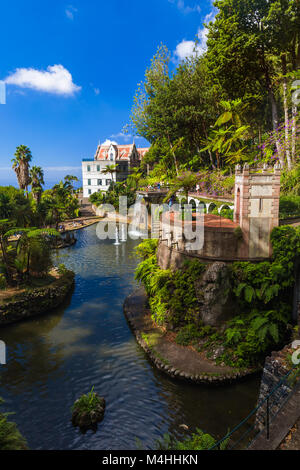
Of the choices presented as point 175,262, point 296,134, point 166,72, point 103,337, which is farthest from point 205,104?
point 103,337

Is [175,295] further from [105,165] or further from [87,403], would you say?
[105,165]

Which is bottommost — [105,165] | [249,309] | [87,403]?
[87,403]

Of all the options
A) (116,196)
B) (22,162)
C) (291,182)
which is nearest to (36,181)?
(22,162)

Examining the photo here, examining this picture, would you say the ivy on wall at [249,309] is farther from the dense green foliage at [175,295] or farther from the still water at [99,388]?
the still water at [99,388]

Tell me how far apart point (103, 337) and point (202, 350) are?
249 inches

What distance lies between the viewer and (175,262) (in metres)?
17.4

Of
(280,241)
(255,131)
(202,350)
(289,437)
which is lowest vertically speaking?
(202,350)

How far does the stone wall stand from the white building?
57370 mm

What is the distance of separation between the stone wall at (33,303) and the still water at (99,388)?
23.7 inches

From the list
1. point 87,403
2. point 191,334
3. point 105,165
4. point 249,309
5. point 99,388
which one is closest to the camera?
point 87,403

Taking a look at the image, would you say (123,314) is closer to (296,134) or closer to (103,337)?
(103,337)

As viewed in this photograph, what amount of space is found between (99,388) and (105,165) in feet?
229

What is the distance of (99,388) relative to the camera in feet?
43.2

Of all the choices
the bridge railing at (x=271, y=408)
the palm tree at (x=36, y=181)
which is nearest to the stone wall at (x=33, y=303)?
the bridge railing at (x=271, y=408)
